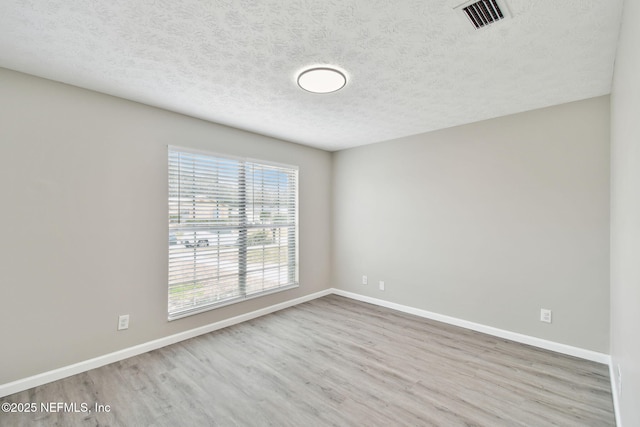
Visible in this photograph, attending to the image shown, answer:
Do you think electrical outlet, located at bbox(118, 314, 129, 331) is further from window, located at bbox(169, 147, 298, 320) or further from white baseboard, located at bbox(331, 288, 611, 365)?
white baseboard, located at bbox(331, 288, 611, 365)

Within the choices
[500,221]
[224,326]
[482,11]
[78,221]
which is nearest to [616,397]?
[500,221]

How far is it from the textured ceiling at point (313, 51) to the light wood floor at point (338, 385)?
8.22ft

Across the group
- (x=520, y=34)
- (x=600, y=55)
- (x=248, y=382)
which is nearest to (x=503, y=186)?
(x=600, y=55)

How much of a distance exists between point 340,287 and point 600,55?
4.10 m

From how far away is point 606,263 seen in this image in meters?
2.65

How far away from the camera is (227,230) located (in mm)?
3549

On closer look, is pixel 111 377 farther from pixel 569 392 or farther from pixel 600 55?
pixel 600 55

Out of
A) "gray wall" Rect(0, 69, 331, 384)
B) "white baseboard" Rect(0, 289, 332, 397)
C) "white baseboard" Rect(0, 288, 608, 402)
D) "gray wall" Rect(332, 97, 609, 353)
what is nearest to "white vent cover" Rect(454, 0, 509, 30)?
"gray wall" Rect(332, 97, 609, 353)

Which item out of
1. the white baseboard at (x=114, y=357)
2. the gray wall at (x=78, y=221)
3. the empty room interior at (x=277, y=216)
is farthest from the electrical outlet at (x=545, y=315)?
the gray wall at (x=78, y=221)

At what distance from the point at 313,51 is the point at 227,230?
236 cm

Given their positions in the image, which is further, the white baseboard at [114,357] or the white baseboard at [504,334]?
the white baseboard at [504,334]

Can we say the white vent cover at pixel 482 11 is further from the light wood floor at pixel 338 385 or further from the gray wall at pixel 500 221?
the light wood floor at pixel 338 385

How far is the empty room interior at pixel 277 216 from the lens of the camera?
1.73m

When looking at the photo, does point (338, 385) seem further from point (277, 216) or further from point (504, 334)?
point (277, 216)
